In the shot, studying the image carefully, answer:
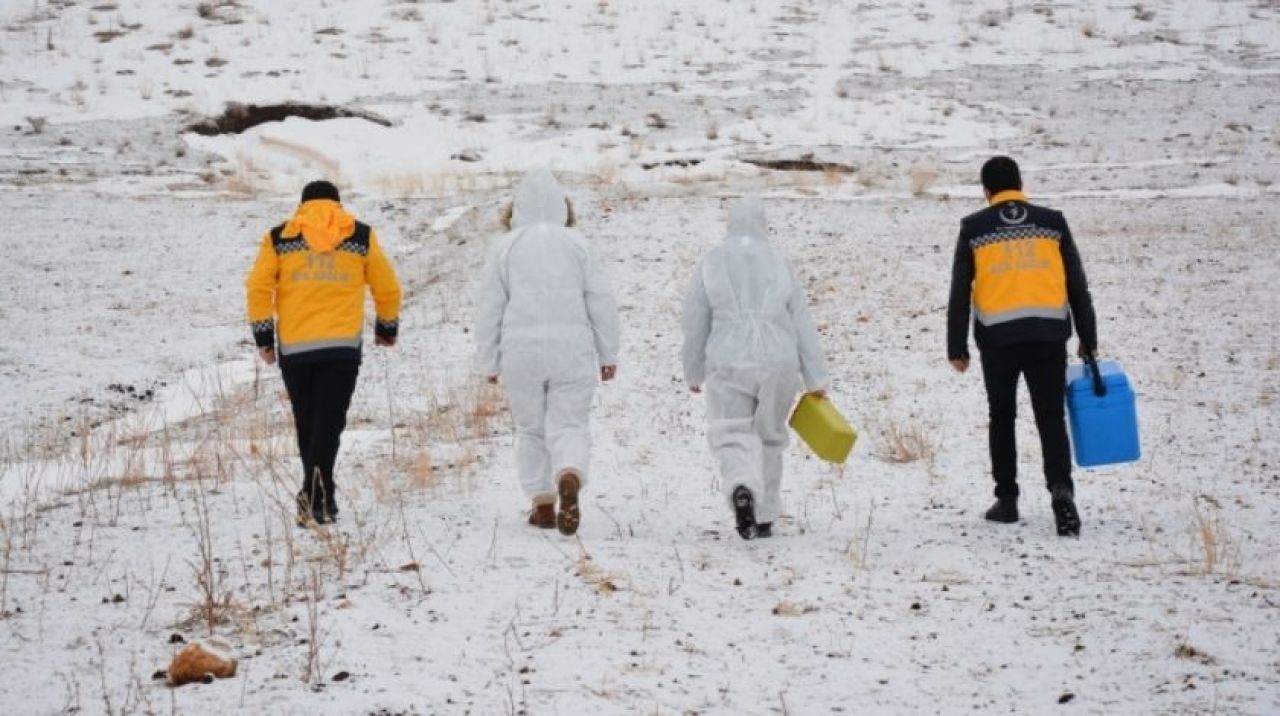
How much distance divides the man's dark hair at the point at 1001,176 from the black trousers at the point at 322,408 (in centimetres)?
343

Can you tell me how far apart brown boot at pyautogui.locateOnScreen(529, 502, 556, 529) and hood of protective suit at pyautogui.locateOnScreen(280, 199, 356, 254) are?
1.73 meters

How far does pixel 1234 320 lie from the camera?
11.2m

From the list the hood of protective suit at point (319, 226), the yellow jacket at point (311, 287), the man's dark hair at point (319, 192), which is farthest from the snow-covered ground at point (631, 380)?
the man's dark hair at point (319, 192)

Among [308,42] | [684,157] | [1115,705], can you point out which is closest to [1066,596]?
[1115,705]

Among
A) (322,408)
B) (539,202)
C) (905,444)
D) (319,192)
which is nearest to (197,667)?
(322,408)

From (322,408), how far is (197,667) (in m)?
2.27

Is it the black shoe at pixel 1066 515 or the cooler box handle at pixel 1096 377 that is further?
the cooler box handle at pixel 1096 377

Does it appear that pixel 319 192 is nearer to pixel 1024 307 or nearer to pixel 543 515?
pixel 543 515

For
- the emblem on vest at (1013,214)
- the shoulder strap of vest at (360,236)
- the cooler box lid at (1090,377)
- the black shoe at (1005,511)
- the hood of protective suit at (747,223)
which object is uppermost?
the emblem on vest at (1013,214)

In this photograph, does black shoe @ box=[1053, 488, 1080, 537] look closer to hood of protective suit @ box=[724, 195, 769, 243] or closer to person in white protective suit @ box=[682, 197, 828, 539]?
person in white protective suit @ box=[682, 197, 828, 539]

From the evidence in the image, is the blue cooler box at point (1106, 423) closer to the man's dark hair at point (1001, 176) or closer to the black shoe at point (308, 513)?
the man's dark hair at point (1001, 176)

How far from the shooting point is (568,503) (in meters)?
6.21

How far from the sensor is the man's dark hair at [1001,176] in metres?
6.43

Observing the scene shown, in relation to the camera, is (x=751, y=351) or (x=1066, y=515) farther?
(x=751, y=351)
